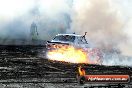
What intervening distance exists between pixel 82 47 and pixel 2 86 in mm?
12949

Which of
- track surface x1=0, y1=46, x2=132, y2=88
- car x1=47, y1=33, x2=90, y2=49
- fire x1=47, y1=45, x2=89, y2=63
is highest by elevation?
car x1=47, y1=33, x2=90, y2=49

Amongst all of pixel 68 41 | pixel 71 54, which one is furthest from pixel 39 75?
pixel 68 41

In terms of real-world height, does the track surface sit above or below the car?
below

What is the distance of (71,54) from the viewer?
28766mm

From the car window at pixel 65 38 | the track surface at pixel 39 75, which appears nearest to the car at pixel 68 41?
the car window at pixel 65 38

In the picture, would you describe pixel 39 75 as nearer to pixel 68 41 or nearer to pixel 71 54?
pixel 71 54

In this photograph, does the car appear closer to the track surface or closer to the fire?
the fire

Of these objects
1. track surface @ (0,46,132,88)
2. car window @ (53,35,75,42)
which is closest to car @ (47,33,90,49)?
car window @ (53,35,75,42)

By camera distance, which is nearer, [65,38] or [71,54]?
[71,54]

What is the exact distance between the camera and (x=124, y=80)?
15.9 metres

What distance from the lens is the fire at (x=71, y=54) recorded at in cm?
2872

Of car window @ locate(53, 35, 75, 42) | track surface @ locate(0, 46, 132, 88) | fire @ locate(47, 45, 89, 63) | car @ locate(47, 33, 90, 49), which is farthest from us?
car window @ locate(53, 35, 75, 42)

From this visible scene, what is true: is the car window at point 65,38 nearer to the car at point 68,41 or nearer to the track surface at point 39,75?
the car at point 68,41

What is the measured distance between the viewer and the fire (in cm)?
2872
